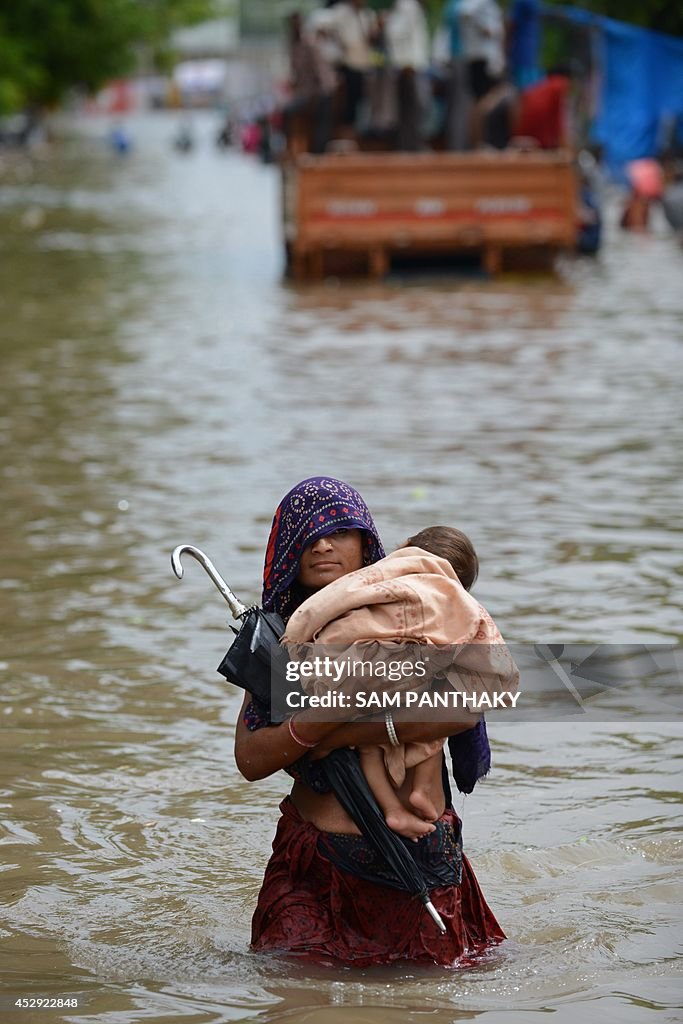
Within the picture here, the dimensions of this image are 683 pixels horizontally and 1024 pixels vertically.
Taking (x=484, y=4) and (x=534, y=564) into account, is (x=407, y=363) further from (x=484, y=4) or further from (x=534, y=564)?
(x=484, y=4)

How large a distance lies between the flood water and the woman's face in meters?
0.87

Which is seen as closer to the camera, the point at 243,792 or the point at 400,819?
the point at 400,819

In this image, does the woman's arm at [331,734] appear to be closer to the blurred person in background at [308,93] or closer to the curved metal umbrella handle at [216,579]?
the curved metal umbrella handle at [216,579]

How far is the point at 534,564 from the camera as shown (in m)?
7.99

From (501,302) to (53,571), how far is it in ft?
34.4

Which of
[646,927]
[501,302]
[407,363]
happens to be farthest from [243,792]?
[501,302]

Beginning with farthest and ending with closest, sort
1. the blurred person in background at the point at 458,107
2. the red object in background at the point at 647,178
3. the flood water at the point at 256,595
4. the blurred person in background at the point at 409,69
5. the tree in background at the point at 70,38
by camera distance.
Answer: the tree in background at the point at 70,38 → the red object in background at the point at 647,178 → the blurred person in background at the point at 458,107 → the blurred person in background at the point at 409,69 → the flood water at the point at 256,595

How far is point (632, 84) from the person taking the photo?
2275 centimetres

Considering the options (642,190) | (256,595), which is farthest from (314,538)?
(642,190)

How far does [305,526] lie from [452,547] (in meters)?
0.32

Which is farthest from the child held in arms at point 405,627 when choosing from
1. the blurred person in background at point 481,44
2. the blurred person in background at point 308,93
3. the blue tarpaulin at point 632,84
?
the blue tarpaulin at point 632,84

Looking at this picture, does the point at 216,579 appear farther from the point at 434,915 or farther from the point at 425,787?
the point at 434,915

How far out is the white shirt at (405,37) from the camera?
67.4 feet

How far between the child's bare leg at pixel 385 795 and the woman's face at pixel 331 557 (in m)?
0.38
